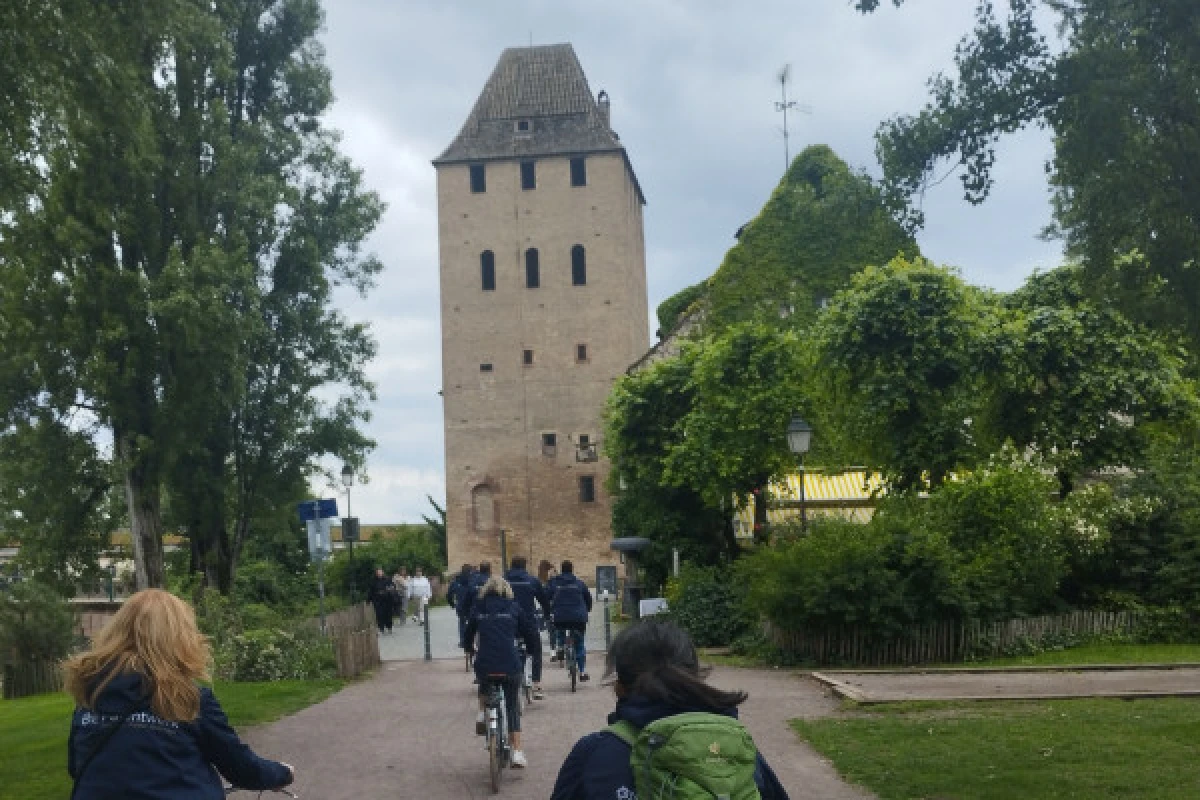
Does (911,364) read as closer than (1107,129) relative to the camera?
No

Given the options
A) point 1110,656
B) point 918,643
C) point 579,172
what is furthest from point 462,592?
point 579,172

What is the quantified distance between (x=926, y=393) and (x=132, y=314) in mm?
16828

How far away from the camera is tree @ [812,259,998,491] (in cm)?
2977

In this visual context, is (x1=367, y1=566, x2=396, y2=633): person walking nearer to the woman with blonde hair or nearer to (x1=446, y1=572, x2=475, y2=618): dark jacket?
(x1=446, y1=572, x2=475, y2=618): dark jacket

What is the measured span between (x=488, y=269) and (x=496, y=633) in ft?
183

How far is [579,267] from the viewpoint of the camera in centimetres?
6688

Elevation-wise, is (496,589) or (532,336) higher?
(532,336)

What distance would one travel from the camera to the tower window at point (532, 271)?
66.5 m

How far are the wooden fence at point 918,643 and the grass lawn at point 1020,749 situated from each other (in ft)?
19.9

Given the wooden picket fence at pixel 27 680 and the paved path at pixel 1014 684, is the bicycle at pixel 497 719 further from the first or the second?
the wooden picket fence at pixel 27 680

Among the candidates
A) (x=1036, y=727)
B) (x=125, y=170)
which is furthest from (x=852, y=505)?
(x=1036, y=727)

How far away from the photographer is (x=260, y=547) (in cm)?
5147

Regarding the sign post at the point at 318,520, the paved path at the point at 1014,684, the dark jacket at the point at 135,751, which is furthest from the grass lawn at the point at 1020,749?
the sign post at the point at 318,520

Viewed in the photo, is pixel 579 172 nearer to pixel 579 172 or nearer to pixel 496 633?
pixel 579 172
